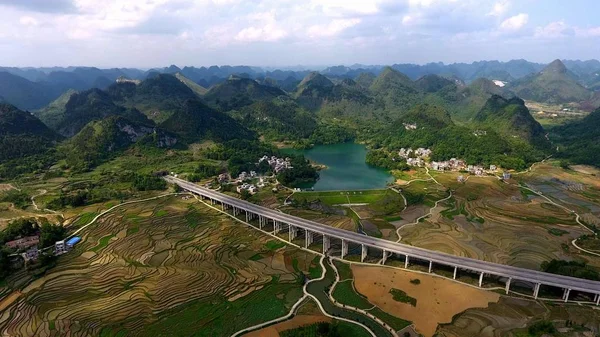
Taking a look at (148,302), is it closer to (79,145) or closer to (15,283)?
(15,283)

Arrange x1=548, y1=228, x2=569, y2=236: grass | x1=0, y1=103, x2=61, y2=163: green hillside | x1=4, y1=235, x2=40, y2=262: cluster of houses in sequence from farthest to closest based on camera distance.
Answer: x1=0, y1=103, x2=61, y2=163: green hillside, x1=548, y1=228, x2=569, y2=236: grass, x1=4, y1=235, x2=40, y2=262: cluster of houses

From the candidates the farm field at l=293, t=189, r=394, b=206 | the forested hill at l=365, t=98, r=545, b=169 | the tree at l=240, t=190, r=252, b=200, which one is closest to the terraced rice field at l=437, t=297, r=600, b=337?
the farm field at l=293, t=189, r=394, b=206

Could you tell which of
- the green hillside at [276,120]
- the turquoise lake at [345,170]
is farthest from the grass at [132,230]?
the green hillside at [276,120]

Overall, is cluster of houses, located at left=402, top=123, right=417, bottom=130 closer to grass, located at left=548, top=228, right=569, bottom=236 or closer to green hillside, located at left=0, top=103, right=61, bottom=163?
grass, located at left=548, top=228, right=569, bottom=236

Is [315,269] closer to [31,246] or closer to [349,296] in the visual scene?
[349,296]

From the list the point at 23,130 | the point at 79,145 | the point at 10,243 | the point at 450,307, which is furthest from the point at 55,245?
the point at 23,130

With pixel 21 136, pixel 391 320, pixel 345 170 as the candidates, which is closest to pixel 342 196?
pixel 345 170
